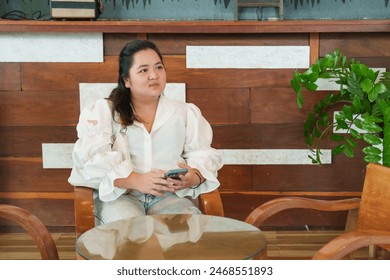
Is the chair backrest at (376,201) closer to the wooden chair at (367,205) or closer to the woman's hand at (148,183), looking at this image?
the wooden chair at (367,205)

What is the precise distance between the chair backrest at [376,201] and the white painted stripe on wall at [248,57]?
1.36 m

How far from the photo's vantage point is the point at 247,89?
3625 millimetres

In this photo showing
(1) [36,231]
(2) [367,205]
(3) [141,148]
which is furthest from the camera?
(3) [141,148]

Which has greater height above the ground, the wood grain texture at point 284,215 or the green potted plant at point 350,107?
the green potted plant at point 350,107

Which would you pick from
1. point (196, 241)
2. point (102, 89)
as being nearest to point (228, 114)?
point (102, 89)

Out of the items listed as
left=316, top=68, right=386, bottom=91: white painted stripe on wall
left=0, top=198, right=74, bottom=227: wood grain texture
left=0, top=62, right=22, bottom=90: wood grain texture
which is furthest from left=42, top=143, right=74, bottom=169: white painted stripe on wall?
left=316, top=68, right=386, bottom=91: white painted stripe on wall

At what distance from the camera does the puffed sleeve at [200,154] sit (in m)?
2.46

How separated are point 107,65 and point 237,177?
1.02 m

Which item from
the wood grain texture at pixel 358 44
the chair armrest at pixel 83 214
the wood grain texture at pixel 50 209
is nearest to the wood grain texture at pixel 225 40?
the wood grain texture at pixel 358 44

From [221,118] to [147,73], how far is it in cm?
120

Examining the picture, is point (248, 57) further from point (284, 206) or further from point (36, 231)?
point (36, 231)

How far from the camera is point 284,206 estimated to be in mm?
2217

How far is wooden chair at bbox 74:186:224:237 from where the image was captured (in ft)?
7.36

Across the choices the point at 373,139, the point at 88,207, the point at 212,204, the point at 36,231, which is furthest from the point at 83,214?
the point at 373,139
